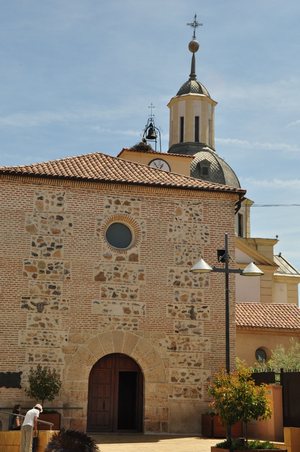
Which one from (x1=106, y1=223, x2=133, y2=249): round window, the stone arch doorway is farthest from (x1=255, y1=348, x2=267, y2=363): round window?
(x1=106, y1=223, x2=133, y2=249): round window

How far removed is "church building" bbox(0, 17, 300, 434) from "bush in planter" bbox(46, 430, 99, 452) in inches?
529

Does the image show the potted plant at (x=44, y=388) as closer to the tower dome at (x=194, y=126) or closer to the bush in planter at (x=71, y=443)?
the bush in planter at (x=71, y=443)

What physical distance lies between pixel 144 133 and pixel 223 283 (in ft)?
60.7

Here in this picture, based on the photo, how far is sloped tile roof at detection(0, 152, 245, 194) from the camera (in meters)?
18.9

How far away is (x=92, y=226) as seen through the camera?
61.8 feet

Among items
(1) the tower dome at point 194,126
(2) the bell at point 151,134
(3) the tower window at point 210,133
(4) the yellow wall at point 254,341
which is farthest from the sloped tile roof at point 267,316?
(3) the tower window at point 210,133

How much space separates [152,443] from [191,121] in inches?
1166

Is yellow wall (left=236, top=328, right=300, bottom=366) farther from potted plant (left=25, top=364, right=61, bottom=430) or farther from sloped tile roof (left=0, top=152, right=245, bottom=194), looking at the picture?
potted plant (left=25, top=364, right=61, bottom=430)

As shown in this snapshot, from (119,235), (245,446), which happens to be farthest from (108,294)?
(245,446)

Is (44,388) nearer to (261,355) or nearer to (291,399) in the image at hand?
(291,399)

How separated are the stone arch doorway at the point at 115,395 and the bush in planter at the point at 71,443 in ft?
46.8

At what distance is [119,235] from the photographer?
754 inches

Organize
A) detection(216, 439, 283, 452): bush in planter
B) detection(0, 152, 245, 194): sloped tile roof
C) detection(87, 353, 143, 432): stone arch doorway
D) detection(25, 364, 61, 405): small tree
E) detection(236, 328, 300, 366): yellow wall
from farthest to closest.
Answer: detection(236, 328, 300, 366): yellow wall, detection(0, 152, 245, 194): sloped tile roof, detection(87, 353, 143, 432): stone arch doorway, detection(25, 364, 61, 405): small tree, detection(216, 439, 283, 452): bush in planter

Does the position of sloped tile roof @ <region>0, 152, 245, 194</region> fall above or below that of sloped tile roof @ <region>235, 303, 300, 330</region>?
above
